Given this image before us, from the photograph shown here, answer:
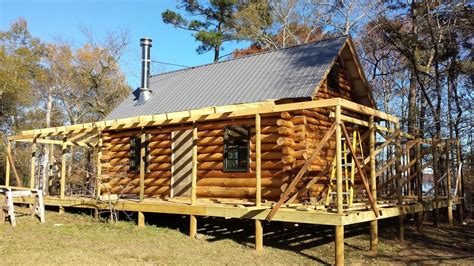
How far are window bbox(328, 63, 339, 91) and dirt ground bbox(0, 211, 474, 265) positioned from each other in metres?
4.45

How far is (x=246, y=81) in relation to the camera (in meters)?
14.3

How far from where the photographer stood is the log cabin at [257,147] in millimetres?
9961

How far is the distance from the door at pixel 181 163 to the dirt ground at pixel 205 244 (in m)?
1.03

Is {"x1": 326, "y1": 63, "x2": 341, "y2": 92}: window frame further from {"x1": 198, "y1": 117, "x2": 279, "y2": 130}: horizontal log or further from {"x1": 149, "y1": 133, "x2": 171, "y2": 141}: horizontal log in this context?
{"x1": 149, "y1": 133, "x2": 171, "y2": 141}: horizontal log

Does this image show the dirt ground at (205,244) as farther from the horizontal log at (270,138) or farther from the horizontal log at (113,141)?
the horizontal log at (113,141)

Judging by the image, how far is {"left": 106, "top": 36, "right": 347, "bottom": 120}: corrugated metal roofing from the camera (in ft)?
41.5

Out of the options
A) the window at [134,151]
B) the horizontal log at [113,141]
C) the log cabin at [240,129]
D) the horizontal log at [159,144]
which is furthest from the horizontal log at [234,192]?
the horizontal log at [113,141]

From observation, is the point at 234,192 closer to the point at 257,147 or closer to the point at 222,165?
the point at 222,165

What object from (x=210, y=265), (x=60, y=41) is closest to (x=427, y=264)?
(x=210, y=265)

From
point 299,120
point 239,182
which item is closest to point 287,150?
point 299,120

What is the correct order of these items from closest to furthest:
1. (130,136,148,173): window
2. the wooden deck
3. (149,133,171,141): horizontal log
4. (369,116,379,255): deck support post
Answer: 1. the wooden deck
2. (369,116,379,255): deck support post
3. (149,133,171,141): horizontal log
4. (130,136,148,173): window

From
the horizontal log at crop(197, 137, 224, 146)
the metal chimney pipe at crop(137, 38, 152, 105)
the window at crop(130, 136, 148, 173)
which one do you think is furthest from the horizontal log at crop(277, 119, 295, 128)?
the metal chimney pipe at crop(137, 38, 152, 105)

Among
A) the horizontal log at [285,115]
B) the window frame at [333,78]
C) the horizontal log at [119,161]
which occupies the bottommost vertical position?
the horizontal log at [119,161]

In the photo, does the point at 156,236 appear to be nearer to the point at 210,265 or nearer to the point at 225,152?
the point at 210,265
